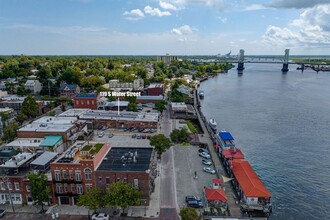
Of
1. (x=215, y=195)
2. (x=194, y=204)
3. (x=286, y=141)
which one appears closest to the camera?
(x=194, y=204)

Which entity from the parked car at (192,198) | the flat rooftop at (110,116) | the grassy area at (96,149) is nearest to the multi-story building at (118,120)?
the flat rooftop at (110,116)

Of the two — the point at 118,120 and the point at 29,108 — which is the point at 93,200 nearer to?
the point at 118,120

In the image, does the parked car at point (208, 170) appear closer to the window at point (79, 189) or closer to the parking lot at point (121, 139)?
the parking lot at point (121, 139)

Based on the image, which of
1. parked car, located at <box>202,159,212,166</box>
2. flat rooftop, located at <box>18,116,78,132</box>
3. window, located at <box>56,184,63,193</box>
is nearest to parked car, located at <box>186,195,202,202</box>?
parked car, located at <box>202,159,212,166</box>

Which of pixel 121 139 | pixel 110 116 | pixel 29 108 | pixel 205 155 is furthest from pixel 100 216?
pixel 29 108

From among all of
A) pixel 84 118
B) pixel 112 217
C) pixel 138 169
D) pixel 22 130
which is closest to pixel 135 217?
pixel 112 217

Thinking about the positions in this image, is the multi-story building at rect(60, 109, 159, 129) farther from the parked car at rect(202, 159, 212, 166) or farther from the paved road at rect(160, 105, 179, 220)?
the parked car at rect(202, 159, 212, 166)
